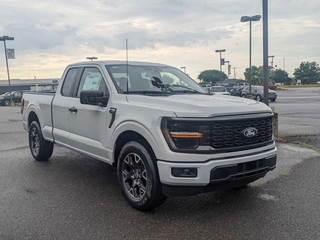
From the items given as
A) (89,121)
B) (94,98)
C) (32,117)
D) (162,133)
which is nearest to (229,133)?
(162,133)

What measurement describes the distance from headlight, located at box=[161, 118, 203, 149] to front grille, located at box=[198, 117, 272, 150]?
0.22ft

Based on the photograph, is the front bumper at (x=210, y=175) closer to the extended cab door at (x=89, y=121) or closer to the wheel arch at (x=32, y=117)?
the extended cab door at (x=89, y=121)

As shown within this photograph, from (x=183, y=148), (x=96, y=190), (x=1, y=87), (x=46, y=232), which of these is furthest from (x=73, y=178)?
(x=1, y=87)

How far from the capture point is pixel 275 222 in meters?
3.93

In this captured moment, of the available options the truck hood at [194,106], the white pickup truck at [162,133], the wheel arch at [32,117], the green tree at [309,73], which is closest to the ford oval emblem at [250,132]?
the white pickup truck at [162,133]

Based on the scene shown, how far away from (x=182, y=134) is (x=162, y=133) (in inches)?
9.2

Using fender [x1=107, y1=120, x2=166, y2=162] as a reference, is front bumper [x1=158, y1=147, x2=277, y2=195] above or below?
below

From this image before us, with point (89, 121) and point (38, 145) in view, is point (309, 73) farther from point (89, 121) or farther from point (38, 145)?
point (89, 121)

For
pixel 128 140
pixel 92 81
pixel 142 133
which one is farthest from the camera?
pixel 92 81

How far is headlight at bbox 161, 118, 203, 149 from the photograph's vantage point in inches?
150

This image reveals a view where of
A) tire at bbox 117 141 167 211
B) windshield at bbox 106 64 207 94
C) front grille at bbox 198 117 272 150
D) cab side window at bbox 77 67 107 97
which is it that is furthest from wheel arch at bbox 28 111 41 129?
front grille at bbox 198 117 272 150

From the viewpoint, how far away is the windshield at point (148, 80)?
5.02 meters

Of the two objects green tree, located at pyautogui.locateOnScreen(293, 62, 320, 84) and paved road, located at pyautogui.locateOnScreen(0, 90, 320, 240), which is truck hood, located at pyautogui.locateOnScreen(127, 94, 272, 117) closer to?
paved road, located at pyautogui.locateOnScreen(0, 90, 320, 240)

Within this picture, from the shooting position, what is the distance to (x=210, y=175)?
149 inches
